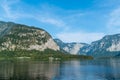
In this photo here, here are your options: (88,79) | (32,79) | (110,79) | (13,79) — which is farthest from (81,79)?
(13,79)

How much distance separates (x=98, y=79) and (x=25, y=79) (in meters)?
30.4

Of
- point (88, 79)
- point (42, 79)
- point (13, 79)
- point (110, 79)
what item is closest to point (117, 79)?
point (110, 79)

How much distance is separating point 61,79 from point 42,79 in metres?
8.02

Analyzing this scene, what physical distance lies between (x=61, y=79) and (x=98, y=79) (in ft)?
50.9

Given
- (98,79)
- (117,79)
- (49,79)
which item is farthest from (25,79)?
(117,79)

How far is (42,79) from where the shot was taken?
386ft

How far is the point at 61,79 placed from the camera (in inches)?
4673

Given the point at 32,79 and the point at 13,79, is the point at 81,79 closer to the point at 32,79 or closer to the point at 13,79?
the point at 32,79

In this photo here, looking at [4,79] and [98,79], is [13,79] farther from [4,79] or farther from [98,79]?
[98,79]

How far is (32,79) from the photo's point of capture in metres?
114

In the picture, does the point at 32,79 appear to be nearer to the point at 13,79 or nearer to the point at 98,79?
the point at 13,79

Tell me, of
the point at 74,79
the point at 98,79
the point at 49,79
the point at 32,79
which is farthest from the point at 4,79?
the point at 98,79

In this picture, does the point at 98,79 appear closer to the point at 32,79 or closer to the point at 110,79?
the point at 110,79

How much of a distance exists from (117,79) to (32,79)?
1377 inches
